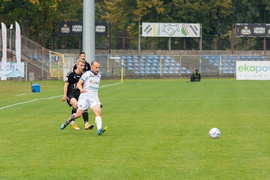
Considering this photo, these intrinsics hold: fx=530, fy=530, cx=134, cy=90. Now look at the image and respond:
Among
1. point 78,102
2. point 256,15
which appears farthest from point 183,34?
point 78,102

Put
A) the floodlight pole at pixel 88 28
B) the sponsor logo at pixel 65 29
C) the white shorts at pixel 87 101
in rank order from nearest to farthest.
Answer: the white shorts at pixel 87 101
the floodlight pole at pixel 88 28
the sponsor logo at pixel 65 29

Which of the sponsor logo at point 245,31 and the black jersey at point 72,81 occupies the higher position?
the sponsor logo at point 245,31

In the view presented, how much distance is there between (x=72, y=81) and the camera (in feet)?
44.9

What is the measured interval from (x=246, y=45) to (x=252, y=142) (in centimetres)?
5924

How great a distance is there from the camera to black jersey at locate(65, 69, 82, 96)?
13.6 meters

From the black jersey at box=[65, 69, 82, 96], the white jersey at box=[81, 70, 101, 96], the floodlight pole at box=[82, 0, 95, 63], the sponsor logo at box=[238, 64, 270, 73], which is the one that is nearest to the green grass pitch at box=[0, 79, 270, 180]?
the black jersey at box=[65, 69, 82, 96]

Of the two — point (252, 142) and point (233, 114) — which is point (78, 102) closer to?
point (252, 142)

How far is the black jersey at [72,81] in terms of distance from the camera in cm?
1361

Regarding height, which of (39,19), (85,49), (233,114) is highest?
(39,19)

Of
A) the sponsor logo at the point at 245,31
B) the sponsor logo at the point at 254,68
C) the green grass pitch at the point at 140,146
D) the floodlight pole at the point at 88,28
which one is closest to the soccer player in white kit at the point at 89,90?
the green grass pitch at the point at 140,146

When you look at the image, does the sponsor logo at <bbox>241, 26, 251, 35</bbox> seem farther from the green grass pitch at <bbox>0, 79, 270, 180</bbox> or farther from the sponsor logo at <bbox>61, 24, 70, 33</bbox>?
the green grass pitch at <bbox>0, 79, 270, 180</bbox>

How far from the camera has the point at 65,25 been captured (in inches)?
2376

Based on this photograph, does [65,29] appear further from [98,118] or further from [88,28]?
[98,118]

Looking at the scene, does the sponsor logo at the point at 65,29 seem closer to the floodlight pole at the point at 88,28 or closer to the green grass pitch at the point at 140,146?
the floodlight pole at the point at 88,28
